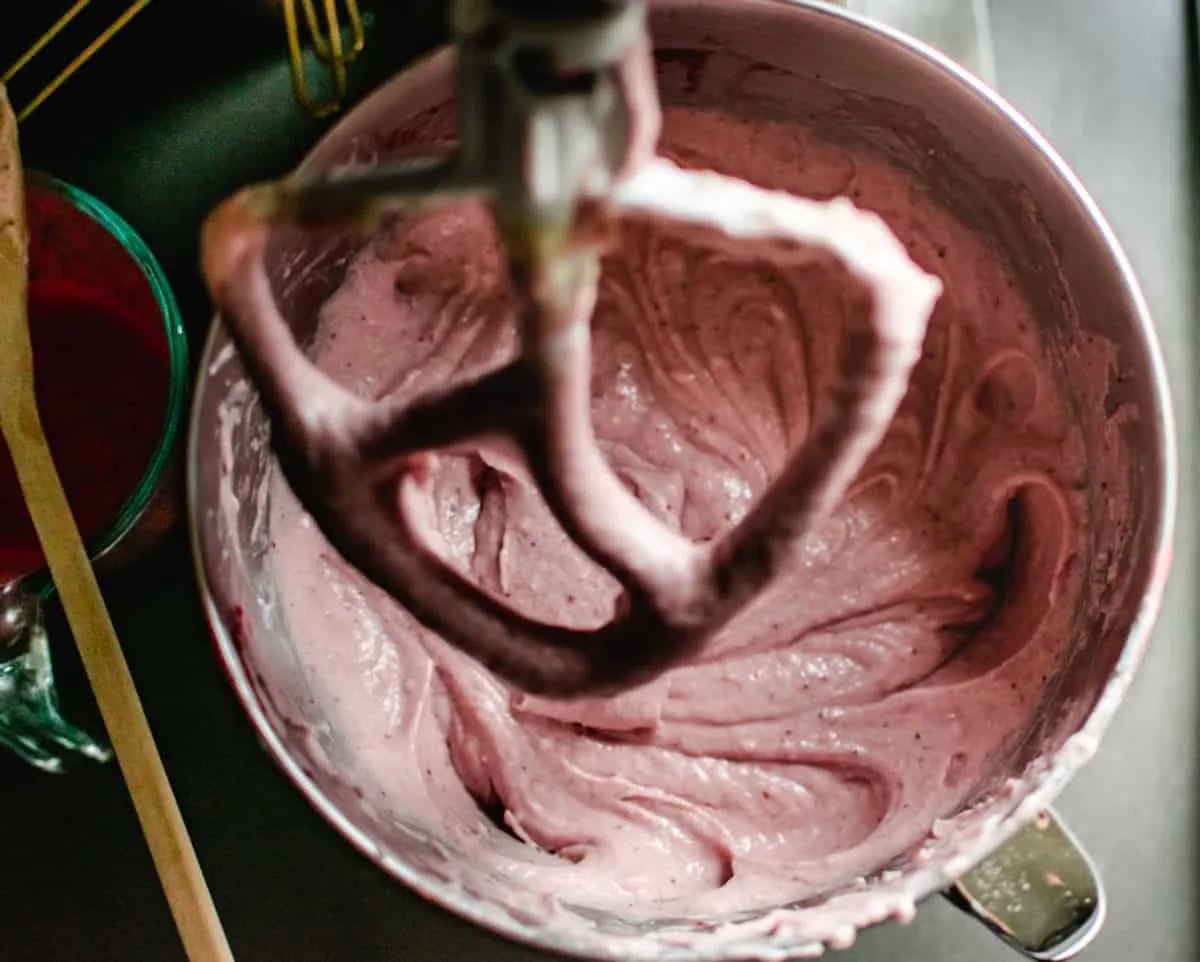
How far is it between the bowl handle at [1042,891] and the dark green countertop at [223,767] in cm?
17

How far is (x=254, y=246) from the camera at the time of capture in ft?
1.54

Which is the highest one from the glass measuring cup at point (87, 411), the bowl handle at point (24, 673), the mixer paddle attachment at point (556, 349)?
the mixer paddle attachment at point (556, 349)

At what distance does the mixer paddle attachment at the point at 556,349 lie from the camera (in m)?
0.35

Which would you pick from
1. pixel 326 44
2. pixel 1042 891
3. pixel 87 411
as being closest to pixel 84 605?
pixel 87 411

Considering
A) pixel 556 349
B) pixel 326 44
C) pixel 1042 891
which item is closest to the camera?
pixel 556 349

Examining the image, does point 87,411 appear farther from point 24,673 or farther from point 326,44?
point 326,44

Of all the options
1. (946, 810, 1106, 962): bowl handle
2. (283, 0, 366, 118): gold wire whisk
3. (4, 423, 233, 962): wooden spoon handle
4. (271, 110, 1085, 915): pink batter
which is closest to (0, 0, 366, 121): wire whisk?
(283, 0, 366, 118): gold wire whisk

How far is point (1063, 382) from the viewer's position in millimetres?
778

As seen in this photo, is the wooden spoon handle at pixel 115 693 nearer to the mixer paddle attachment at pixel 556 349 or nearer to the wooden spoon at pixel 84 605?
the wooden spoon at pixel 84 605

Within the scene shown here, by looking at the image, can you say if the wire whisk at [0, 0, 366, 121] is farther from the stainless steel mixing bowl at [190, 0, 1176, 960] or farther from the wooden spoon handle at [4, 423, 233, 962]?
the wooden spoon handle at [4, 423, 233, 962]

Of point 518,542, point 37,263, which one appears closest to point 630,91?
point 518,542

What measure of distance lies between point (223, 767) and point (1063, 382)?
65 centimetres

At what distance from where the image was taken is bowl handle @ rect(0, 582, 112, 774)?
73 centimetres

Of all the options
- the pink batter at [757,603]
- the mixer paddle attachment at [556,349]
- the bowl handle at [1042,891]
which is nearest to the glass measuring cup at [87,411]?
the pink batter at [757,603]
